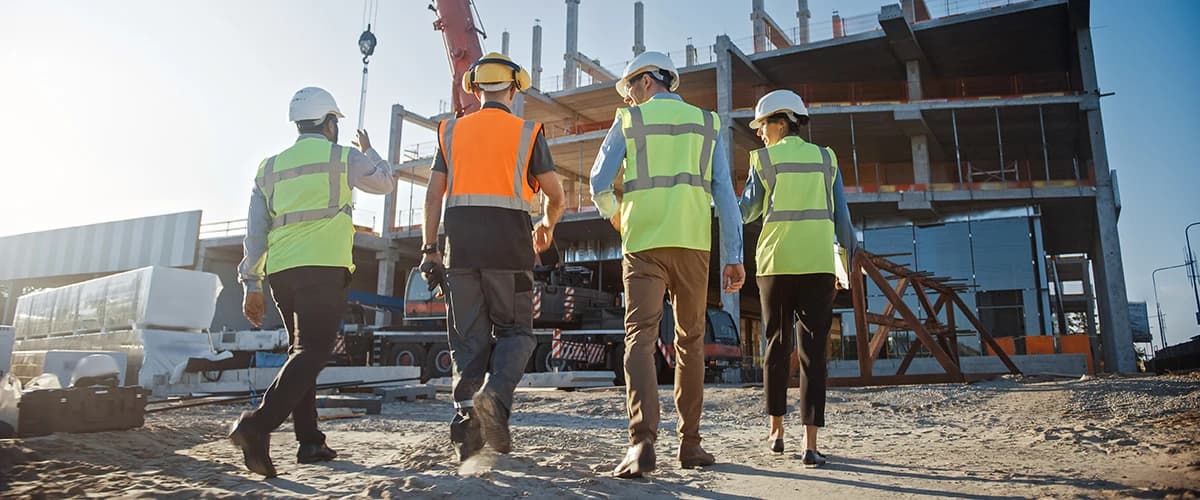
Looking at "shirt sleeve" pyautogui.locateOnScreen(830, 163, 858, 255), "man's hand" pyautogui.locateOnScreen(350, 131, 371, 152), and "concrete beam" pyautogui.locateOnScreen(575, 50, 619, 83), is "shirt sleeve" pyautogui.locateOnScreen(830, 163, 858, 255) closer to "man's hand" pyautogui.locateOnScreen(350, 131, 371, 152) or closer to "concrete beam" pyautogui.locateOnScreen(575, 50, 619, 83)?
"man's hand" pyautogui.locateOnScreen(350, 131, 371, 152)

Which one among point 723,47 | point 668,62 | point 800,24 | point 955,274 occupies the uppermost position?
point 800,24

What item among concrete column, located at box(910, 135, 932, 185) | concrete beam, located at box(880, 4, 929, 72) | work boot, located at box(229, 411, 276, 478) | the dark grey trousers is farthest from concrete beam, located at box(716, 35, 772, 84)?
work boot, located at box(229, 411, 276, 478)

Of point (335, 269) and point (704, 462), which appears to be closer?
point (704, 462)

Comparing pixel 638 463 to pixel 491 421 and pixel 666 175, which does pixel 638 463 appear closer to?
pixel 491 421

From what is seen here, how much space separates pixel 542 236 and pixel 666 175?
0.63 metres

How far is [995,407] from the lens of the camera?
4.93 m

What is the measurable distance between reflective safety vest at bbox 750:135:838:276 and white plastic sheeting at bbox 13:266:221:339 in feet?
24.6

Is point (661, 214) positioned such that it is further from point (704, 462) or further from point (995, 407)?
point (995, 407)

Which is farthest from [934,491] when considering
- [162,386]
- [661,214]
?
[162,386]

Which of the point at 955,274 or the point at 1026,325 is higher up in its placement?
the point at 955,274

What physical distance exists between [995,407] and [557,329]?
11.8 m

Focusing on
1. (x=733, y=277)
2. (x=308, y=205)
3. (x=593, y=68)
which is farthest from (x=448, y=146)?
(x=593, y=68)

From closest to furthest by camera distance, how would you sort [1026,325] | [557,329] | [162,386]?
1. [162,386]
2. [557,329]
3. [1026,325]

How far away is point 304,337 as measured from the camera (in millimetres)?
2865
